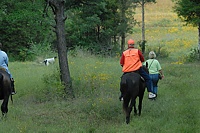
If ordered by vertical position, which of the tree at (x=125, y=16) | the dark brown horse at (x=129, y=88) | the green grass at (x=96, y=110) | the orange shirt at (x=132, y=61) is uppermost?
the tree at (x=125, y=16)

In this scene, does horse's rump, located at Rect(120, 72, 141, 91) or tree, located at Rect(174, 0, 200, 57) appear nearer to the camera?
horse's rump, located at Rect(120, 72, 141, 91)

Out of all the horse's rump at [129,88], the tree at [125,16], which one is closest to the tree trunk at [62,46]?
the horse's rump at [129,88]

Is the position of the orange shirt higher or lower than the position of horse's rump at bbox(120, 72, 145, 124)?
higher

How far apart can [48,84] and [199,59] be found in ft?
62.1

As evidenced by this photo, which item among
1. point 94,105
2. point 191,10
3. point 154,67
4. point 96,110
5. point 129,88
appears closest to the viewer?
point 129,88

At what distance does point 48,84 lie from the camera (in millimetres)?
14922

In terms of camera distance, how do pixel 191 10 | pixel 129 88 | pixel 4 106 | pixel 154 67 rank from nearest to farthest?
pixel 129 88, pixel 4 106, pixel 154 67, pixel 191 10

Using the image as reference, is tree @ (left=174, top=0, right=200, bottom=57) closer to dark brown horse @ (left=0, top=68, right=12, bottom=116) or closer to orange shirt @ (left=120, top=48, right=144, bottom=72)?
orange shirt @ (left=120, top=48, right=144, bottom=72)

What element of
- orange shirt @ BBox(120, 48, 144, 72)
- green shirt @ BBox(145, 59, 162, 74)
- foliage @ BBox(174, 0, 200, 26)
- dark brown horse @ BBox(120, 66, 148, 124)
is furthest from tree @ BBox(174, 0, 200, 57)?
A: dark brown horse @ BBox(120, 66, 148, 124)

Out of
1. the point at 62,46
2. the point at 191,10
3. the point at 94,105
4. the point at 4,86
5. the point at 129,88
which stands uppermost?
the point at 191,10

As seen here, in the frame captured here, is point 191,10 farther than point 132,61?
Yes

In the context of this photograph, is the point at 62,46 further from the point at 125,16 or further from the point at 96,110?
the point at 125,16

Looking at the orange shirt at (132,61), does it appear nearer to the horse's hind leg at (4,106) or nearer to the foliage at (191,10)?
the horse's hind leg at (4,106)

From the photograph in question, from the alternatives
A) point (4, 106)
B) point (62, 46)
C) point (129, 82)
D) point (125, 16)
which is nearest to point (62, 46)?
point (62, 46)
